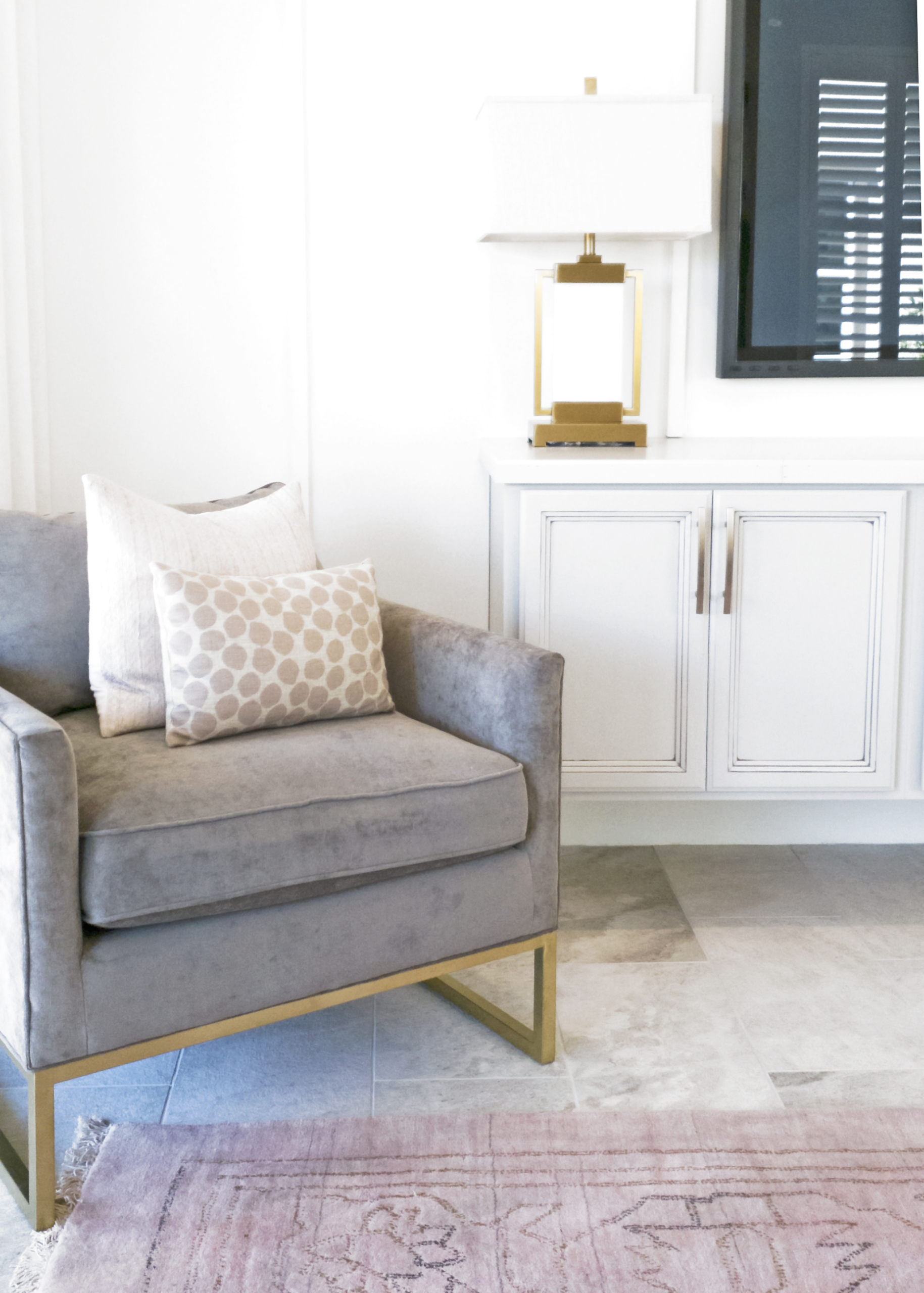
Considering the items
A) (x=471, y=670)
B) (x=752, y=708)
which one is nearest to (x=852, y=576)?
(x=752, y=708)

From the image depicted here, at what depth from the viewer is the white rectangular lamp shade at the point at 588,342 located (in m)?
2.44

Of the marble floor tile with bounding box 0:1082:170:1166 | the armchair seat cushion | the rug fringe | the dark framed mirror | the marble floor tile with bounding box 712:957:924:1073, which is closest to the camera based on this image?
the rug fringe

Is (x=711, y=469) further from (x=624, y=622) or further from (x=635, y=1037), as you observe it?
(x=635, y=1037)

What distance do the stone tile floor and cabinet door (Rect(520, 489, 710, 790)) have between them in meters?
0.31

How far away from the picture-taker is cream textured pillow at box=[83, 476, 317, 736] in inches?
72.2

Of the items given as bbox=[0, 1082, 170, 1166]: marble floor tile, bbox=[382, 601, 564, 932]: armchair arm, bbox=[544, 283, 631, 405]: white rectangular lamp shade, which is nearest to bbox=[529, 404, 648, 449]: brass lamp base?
bbox=[544, 283, 631, 405]: white rectangular lamp shade

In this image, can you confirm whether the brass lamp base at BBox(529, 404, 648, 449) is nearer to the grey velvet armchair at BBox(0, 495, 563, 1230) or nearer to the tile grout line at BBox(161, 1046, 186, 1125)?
the grey velvet armchair at BBox(0, 495, 563, 1230)

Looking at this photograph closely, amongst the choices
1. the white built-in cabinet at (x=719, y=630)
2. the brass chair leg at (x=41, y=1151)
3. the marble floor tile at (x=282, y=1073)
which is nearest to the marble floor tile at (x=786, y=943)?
the white built-in cabinet at (x=719, y=630)

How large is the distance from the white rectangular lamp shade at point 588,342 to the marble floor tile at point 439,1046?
3.87 feet

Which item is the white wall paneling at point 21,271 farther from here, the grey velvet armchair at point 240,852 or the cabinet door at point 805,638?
the cabinet door at point 805,638

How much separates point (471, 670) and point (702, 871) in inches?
39.1

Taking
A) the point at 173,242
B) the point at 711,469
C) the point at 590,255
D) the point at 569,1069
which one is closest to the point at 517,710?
the point at 569,1069

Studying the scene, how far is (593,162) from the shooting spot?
2.23 metres

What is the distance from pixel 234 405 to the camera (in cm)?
264
